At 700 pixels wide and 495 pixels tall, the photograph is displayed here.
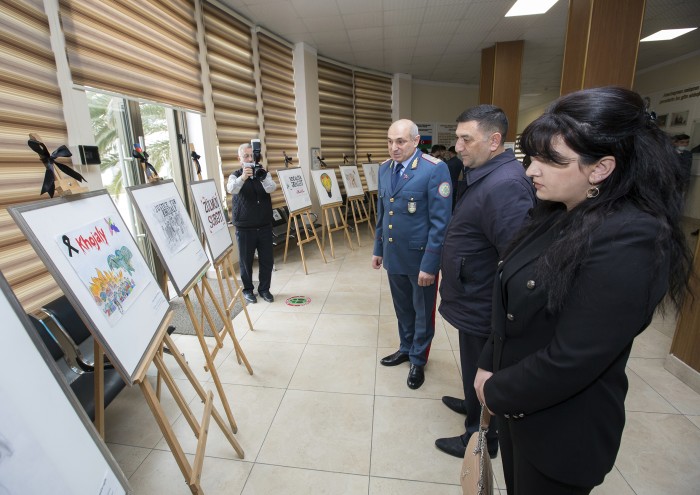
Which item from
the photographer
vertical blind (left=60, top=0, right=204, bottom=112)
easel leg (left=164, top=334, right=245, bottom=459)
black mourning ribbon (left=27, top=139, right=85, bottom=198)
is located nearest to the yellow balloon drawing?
the photographer

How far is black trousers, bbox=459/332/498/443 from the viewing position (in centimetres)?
165

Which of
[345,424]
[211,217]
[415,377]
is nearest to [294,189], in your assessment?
[211,217]

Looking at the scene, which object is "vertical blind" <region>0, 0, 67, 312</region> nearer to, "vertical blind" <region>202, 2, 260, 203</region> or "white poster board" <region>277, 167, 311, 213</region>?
"vertical blind" <region>202, 2, 260, 203</region>

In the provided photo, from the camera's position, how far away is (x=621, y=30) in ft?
9.21

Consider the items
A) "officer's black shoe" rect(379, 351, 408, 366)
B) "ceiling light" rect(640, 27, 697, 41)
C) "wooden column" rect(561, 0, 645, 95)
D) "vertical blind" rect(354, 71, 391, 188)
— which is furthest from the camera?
"vertical blind" rect(354, 71, 391, 188)

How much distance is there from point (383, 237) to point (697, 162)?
7.47 metres

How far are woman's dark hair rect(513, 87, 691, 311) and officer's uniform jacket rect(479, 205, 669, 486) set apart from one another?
0.03 metres

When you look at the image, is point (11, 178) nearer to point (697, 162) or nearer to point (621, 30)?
point (621, 30)

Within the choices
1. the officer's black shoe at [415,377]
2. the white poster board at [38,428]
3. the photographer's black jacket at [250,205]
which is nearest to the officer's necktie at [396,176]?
the officer's black shoe at [415,377]

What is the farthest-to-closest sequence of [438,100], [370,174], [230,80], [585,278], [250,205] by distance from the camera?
[438,100], [370,174], [230,80], [250,205], [585,278]

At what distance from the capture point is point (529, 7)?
4570mm

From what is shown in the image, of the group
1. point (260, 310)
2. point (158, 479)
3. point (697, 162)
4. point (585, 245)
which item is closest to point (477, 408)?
point (585, 245)

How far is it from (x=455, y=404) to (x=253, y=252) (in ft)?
8.25

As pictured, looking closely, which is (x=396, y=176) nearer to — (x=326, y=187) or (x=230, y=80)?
(x=230, y=80)
